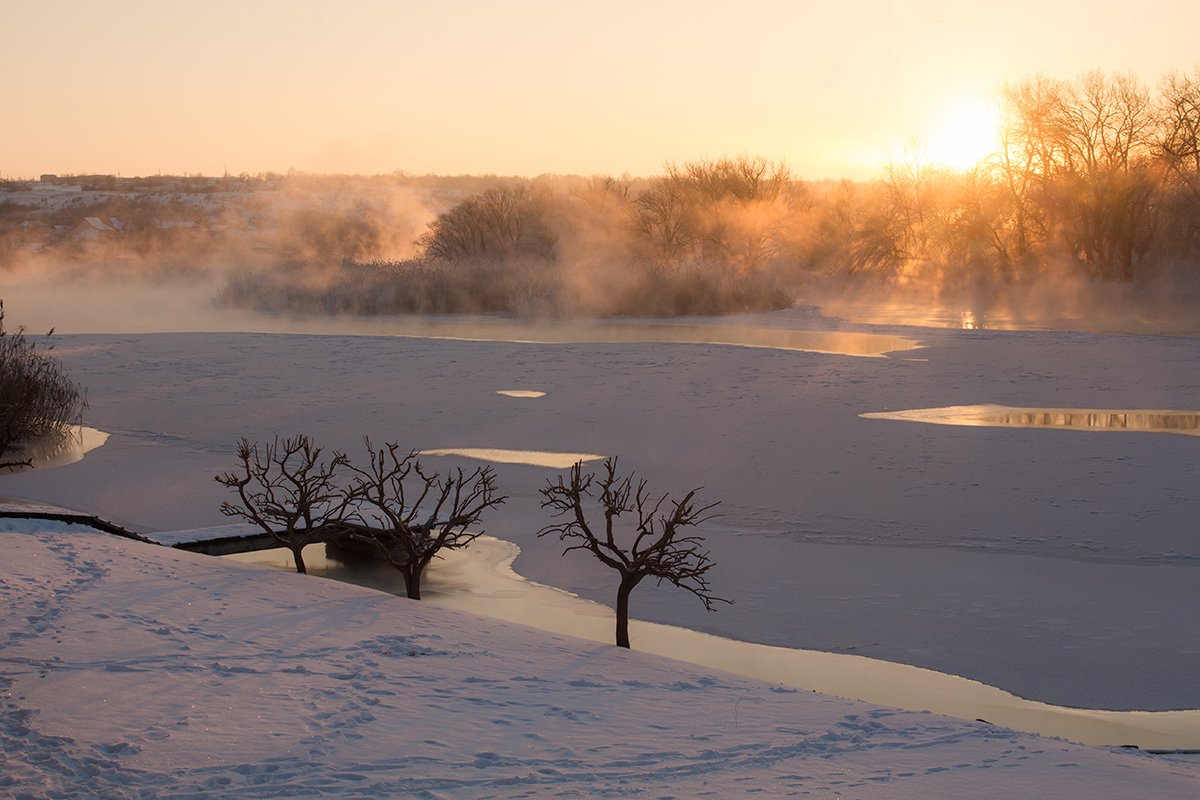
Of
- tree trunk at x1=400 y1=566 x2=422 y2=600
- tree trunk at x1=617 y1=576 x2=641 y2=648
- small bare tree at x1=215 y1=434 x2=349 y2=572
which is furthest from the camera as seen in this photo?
small bare tree at x1=215 y1=434 x2=349 y2=572

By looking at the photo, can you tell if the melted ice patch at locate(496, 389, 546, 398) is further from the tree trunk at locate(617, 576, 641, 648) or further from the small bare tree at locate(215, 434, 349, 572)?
the tree trunk at locate(617, 576, 641, 648)

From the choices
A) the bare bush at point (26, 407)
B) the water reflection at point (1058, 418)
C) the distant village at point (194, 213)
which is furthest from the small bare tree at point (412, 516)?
the distant village at point (194, 213)

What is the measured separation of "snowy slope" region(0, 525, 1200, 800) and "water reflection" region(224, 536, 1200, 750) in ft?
2.79

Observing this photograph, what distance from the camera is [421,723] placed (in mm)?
4742

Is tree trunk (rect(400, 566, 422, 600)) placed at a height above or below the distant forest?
below

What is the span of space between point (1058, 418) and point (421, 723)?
10.6 meters

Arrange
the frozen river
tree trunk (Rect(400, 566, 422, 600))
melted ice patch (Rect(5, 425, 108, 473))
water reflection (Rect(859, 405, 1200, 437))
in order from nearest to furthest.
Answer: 1. the frozen river
2. tree trunk (Rect(400, 566, 422, 600))
3. melted ice patch (Rect(5, 425, 108, 473))
4. water reflection (Rect(859, 405, 1200, 437))

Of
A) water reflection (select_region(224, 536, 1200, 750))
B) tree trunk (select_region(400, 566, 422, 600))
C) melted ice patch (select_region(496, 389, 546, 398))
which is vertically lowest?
water reflection (select_region(224, 536, 1200, 750))

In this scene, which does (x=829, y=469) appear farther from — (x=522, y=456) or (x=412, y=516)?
(x=412, y=516)

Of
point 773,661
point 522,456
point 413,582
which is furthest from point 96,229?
point 773,661

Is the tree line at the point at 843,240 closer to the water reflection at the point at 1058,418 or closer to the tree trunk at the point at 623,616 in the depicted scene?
the water reflection at the point at 1058,418

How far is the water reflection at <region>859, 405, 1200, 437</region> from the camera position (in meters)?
13.1

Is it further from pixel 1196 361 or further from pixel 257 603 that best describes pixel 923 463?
pixel 1196 361

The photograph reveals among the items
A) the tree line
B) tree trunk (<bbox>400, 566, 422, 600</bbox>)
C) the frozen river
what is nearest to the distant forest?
→ the tree line
